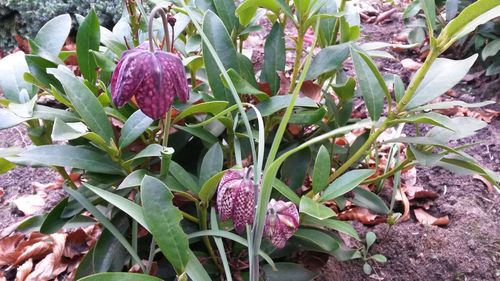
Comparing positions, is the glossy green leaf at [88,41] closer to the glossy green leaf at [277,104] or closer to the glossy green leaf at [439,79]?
the glossy green leaf at [277,104]

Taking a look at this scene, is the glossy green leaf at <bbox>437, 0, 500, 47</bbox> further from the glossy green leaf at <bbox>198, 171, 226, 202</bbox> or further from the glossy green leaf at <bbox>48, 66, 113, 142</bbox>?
the glossy green leaf at <bbox>48, 66, 113, 142</bbox>

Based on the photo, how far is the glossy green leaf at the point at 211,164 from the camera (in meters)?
0.76

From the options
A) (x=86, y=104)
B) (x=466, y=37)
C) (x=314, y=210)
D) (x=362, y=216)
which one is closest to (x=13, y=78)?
(x=86, y=104)

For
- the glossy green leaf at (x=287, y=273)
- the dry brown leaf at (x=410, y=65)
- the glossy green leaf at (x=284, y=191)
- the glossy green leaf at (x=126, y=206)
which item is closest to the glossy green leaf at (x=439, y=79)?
the glossy green leaf at (x=284, y=191)

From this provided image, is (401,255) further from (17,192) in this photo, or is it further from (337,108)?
(17,192)

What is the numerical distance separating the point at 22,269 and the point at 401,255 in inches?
31.7

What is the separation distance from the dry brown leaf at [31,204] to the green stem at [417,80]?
87 centimetres

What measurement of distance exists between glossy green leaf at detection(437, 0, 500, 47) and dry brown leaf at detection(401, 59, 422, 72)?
1244mm

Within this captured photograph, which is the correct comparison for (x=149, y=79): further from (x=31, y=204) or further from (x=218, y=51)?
(x=31, y=204)

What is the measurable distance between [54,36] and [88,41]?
9cm

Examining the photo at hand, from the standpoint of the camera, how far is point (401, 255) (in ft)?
3.62

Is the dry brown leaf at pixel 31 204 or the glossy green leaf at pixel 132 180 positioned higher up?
the glossy green leaf at pixel 132 180

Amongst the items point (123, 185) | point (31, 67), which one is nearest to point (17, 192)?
point (31, 67)

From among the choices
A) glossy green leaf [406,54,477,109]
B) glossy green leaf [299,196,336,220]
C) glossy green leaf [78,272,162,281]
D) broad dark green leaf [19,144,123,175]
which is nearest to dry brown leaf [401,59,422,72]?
glossy green leaf [406,54,477,109]
